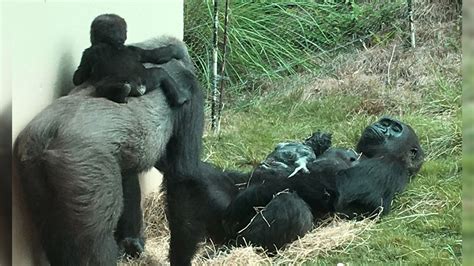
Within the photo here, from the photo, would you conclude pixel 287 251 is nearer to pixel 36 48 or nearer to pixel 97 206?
pixel 97 206

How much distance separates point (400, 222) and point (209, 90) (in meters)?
0.92

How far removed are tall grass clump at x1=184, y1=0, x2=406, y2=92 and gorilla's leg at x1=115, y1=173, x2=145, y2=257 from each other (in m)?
0.66

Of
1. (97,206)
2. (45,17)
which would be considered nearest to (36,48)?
(45,17)

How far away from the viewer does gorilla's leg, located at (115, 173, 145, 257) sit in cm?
250

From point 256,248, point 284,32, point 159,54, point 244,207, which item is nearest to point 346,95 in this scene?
point 284,32

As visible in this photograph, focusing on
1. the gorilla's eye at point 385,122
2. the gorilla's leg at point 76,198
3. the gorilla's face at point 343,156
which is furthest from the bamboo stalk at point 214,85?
the gorilla's leg at point 76,198

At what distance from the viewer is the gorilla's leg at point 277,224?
2.59 metres

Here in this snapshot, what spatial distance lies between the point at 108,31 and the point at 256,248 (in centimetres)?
95

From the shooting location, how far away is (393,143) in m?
3.03

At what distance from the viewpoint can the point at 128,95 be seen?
82.1 inches

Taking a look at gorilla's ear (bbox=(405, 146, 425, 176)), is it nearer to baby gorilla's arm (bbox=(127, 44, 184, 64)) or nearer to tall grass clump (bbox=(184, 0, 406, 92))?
tall grass clump (bbox=(184, 0, 406, 92))

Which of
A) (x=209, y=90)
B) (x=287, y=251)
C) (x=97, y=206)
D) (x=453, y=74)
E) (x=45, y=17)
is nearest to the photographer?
(x=97, y=206)

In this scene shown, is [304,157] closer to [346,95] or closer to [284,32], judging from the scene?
[346,95]

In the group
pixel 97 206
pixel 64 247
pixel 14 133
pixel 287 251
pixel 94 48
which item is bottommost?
pixel 287 251
